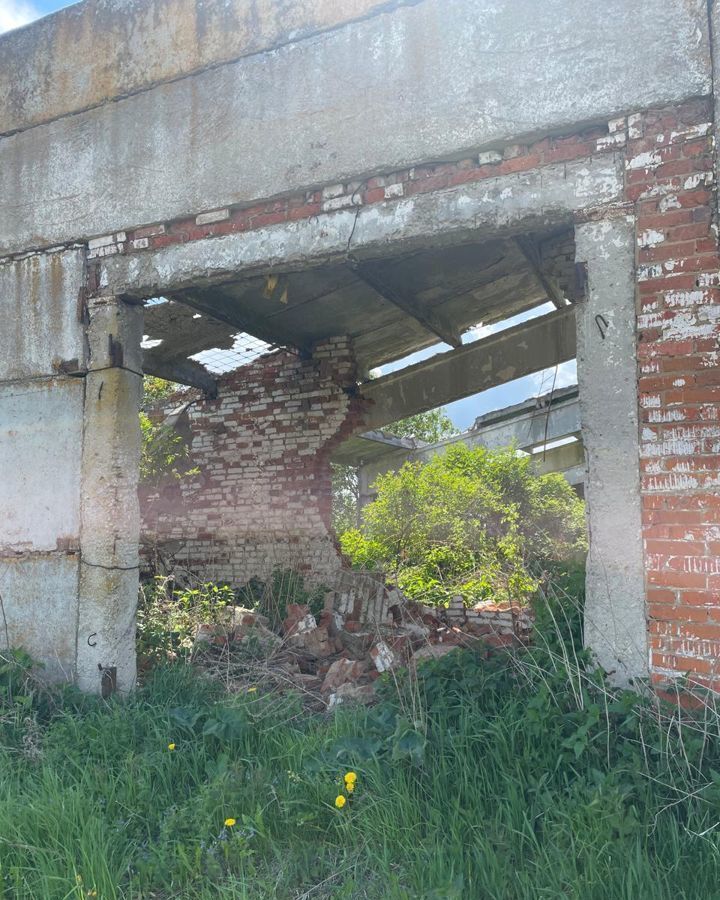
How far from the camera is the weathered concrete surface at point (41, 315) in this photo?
5121mm

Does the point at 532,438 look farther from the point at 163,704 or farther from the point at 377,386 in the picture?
the point at 163,704

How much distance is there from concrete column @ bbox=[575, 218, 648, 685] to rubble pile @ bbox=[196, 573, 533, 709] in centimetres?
87

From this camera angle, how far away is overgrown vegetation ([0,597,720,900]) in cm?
264

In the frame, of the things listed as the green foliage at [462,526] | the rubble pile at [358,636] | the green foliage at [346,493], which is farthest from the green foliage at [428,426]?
the rubble pile at [358,636]

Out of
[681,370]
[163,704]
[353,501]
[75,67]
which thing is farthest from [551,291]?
[353,501]

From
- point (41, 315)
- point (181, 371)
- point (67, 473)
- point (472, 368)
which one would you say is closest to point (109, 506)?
point (67, 473)

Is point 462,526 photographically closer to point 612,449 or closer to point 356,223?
point 356,223

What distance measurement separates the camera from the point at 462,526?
8.91 m

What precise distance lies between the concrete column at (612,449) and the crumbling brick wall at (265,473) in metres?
5.13

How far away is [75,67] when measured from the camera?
5.38 metres

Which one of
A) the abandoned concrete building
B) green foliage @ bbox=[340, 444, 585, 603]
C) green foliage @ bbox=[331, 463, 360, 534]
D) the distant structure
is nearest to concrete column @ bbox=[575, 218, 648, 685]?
the abandoned concrete building

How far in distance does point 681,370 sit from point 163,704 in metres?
3.45

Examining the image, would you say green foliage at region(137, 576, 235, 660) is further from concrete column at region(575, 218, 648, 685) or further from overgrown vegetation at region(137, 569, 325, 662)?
concrete column at region(575, 218, 648, 685)

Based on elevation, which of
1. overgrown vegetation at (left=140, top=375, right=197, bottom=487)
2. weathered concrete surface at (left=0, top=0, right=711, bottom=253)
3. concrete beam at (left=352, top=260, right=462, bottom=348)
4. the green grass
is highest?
weathered concrete surface at (left=0, top=0, right=711, bottom=253)
